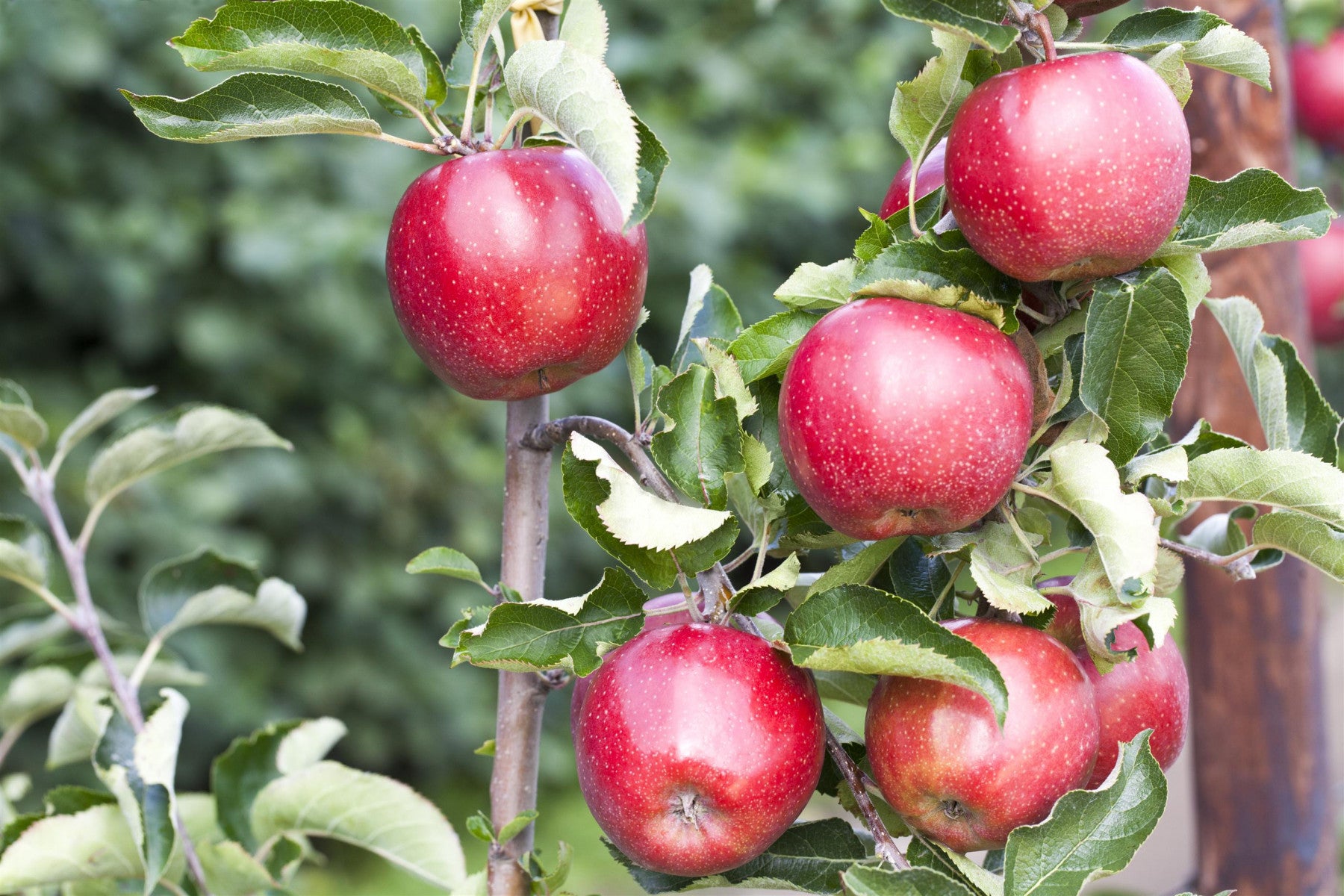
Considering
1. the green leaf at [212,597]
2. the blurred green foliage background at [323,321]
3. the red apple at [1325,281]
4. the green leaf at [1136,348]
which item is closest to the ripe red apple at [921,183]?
the green leaf at [1136,348]

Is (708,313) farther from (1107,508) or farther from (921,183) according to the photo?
(1107,508)

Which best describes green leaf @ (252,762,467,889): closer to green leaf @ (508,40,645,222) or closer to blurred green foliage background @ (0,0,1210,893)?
green leaf @ (508,40,645,222)

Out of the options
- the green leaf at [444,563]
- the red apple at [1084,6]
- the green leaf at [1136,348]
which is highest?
the red apple at [1084,6]

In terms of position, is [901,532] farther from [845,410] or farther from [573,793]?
[573,793]

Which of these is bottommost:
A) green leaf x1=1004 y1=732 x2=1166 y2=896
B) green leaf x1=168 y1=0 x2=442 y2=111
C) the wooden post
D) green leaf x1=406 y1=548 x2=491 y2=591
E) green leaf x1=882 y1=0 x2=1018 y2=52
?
the wooden post

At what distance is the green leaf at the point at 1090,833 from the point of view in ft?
1.72

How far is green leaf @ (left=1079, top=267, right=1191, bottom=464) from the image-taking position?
52 centimetres

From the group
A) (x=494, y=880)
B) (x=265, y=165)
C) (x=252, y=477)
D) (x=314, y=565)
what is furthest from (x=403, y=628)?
(x=494, y=880)

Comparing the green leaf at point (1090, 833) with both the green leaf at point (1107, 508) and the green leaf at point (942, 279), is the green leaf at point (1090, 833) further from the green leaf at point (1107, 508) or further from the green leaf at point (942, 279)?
the green leaf at point (942, 279)

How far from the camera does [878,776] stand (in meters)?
0.56

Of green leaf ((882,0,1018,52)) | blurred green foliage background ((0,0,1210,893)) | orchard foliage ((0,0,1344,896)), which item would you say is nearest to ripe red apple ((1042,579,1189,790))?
orchard foliage ((0,0,1344,896))

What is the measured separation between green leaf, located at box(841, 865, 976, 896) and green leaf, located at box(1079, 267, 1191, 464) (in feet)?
0.70

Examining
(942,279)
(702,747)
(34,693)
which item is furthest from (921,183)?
(34,693)

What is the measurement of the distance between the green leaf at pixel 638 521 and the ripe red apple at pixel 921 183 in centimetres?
20
